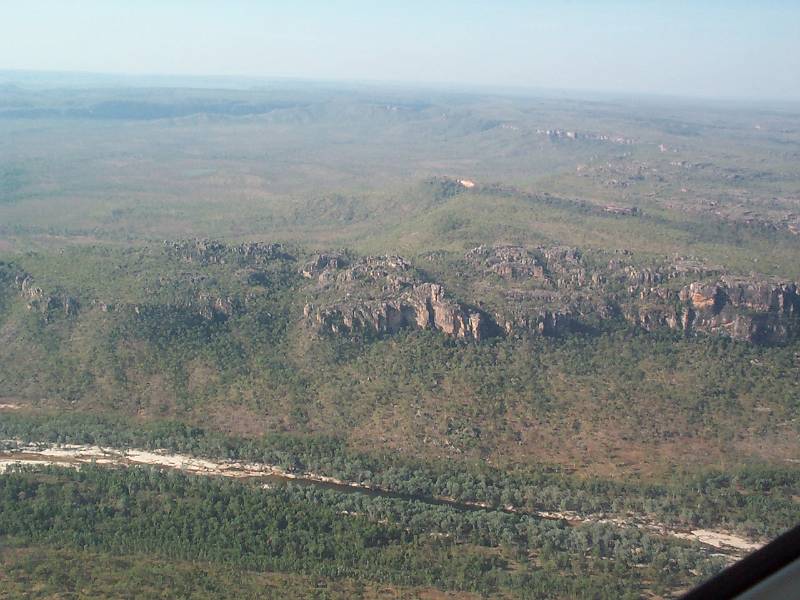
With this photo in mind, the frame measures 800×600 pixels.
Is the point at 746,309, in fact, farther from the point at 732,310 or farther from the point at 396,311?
the point at 396,311

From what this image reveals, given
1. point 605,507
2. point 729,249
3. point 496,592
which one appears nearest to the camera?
point 496,592

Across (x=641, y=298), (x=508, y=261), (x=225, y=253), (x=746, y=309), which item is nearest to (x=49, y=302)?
(x=225, y=253)

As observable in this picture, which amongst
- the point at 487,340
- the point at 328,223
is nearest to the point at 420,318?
the point at 487,340

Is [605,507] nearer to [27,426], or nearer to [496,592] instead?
[496,592]

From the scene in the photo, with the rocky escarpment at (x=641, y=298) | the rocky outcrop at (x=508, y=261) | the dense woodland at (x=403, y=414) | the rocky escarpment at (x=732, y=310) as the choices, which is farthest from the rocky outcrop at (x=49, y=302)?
the rocky escarpment at (x=732, y=310)

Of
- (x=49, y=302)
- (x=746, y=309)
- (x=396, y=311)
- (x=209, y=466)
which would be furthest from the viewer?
(x=49, y=302)

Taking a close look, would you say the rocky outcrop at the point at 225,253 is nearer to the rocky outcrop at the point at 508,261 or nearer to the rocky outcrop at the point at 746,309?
the rocky outcrop at the point at 508,261

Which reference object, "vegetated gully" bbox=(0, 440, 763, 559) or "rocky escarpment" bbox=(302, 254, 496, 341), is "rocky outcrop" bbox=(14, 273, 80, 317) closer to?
"vegetated gully" bbox=(0, 440, 763, 559)

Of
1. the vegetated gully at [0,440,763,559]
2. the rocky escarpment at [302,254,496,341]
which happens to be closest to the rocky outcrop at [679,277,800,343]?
the rocky escarpment at [302,254,496,341]

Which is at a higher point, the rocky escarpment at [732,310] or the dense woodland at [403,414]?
the rocky escarpment at [732,310]
